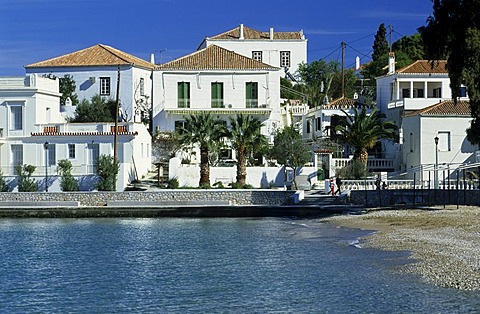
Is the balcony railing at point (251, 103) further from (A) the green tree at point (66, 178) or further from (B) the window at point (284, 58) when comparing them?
(B) the window at point (284, 58)

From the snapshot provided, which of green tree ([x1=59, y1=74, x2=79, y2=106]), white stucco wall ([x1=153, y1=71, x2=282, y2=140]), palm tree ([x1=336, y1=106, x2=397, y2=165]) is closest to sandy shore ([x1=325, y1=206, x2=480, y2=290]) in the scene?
palm tree ([x1=336, y1=106, x2=397, y2=165])

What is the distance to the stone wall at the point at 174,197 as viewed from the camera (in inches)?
1933

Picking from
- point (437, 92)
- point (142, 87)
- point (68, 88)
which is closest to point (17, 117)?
point (68, 88)

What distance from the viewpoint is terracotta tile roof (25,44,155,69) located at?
225 ft

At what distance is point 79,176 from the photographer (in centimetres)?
5328

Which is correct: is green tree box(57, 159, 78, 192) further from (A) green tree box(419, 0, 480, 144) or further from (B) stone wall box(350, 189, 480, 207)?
(A) green tree box(419, 0, 480, 144)

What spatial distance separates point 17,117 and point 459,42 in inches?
1258

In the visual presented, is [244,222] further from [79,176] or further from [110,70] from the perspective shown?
[110,70]

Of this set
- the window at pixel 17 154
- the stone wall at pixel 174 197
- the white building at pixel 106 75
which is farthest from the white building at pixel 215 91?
the stone wall at pixel 174 197

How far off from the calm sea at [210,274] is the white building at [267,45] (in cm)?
4412

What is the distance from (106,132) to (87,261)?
2548 centimetres

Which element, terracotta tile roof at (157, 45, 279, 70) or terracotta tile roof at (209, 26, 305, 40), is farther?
terracotta tile roof at (209, 26, 305, 40)

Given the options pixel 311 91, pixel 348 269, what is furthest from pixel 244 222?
pixel 311 91

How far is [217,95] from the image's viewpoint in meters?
64.3
